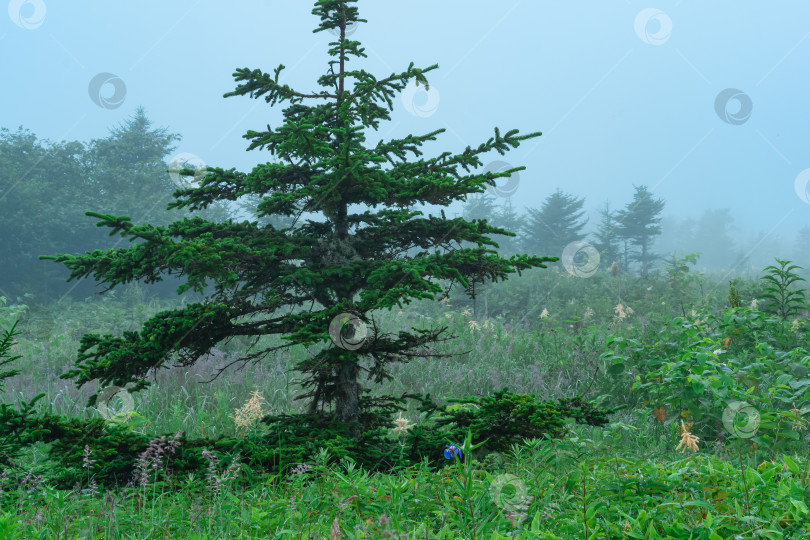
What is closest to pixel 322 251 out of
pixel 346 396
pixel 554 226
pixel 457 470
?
pixel 346 396

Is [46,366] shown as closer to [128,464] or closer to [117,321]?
[117,321]

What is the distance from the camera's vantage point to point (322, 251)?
13.6ft

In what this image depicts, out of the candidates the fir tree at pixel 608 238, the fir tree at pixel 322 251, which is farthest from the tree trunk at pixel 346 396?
the fir tree at pixel 608 238

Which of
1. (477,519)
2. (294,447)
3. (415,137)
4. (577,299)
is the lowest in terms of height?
(477,519)

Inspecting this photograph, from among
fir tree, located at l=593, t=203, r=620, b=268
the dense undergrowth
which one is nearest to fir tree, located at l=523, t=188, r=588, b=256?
fir tree, located at l=593, t=203, r=620, b=268

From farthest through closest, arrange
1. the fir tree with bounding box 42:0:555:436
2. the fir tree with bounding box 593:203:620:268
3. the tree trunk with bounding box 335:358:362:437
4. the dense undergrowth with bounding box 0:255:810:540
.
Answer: the fir tree with bounding box 593:203:620:268
the tree trunk with bounding box 335:358:362:437
the fir tree with bounding box 42:0:555:436
the dense undergrowth with bounding box 0:255:810:540

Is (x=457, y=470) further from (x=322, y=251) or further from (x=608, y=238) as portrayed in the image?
(x=608, y=238)

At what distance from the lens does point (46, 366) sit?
405 inches

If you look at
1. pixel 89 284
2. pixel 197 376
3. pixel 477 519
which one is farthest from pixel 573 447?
pixel 89 284

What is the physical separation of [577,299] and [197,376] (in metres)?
12.4

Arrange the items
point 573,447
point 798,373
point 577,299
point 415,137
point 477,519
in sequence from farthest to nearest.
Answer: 1. point 577,299
2. point 798,373
3. point 415,137
4. point 573,447
5. point 477,519

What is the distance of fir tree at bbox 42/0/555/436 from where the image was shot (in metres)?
3.37

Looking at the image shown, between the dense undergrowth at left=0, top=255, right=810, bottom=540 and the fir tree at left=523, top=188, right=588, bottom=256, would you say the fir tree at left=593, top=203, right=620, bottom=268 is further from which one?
the dense undergrowth at left=0, top=255, right=810, bottom=540

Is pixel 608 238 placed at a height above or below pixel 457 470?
above
